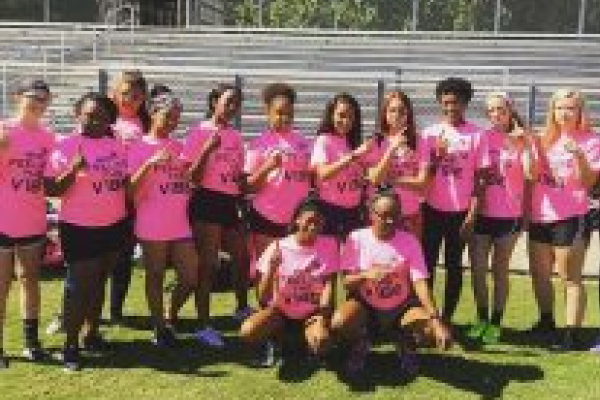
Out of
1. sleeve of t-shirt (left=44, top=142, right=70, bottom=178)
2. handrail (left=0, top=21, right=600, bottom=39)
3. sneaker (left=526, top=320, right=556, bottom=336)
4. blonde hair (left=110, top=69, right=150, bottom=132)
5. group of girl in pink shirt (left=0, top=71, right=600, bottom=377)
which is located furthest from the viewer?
handrail (left=0, top=21, right=600, bottom=39)

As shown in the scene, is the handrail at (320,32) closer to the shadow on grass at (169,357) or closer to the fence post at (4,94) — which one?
the fence post at (4,94)

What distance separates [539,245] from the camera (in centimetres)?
782

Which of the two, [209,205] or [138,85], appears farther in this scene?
[209,205]

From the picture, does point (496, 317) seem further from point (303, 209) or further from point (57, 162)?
point (57, 162)

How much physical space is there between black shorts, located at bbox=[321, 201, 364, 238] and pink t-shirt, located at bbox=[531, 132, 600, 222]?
1.40m

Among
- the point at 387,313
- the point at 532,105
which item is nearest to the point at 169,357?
the point at 387,313

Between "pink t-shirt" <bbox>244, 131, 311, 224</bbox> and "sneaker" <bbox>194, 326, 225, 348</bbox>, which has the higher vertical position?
"pink t-shirt" <bbox>244, 131, 311, 224</bbox>

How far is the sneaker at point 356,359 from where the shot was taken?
703 centimetres

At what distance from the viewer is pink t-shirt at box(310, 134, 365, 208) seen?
23.9 feet

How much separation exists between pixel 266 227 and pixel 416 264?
4.11 ft

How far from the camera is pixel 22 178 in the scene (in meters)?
6.93

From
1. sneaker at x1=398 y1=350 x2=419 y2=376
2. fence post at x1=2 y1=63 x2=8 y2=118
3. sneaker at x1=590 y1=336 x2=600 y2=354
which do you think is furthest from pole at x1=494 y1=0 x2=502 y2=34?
sneaker at x1=398 y1=350 x2=419 y2=376

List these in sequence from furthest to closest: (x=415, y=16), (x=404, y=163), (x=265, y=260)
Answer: (x=415, y=16), (x=404, y=163), (x=265, y=260)

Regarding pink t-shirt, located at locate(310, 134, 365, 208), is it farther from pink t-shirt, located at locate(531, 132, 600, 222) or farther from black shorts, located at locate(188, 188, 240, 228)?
pink t-shirt, located at locate(531, 132, 600, 222)
